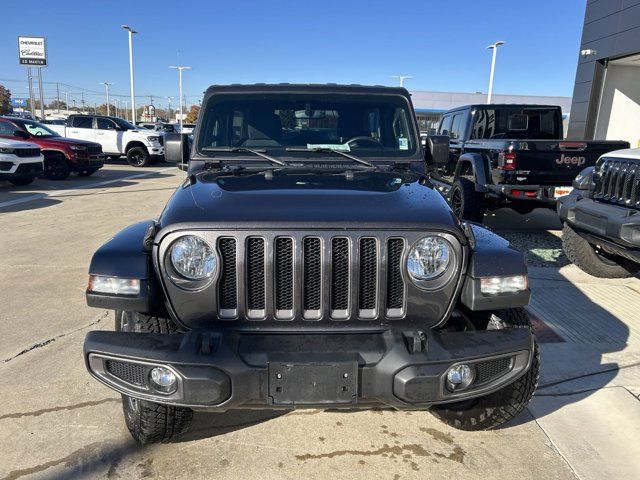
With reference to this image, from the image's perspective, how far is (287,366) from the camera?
6.61 feet

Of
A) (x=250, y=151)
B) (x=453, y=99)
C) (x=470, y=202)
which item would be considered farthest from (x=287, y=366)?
(x=453, y=99)

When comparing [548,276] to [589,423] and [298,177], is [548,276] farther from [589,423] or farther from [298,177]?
[298,177]

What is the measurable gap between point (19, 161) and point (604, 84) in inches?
614

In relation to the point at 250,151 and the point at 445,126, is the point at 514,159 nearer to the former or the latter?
the point at 445,126

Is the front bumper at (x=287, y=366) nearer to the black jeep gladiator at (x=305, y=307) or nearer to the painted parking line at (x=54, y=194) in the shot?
the black jeep gladiator at (x=305, y=307)

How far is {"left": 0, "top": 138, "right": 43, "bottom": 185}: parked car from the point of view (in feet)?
38.1

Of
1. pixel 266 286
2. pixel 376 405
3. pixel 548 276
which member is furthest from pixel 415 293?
pixel 548 276

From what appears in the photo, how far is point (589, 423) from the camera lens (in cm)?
293

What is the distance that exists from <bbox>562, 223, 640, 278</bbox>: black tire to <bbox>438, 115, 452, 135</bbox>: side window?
15.4 feet

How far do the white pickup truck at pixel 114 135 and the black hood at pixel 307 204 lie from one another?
17401 millimetres

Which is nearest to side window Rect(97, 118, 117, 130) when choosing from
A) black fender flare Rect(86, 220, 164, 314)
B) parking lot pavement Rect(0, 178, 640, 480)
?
parking lot pavement Rect(0, 178, 640, 480)

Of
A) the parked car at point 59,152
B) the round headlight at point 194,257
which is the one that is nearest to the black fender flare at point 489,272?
the round headlight at point 194,257

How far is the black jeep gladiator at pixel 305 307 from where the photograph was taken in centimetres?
204

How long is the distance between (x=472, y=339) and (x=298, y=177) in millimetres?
1318
